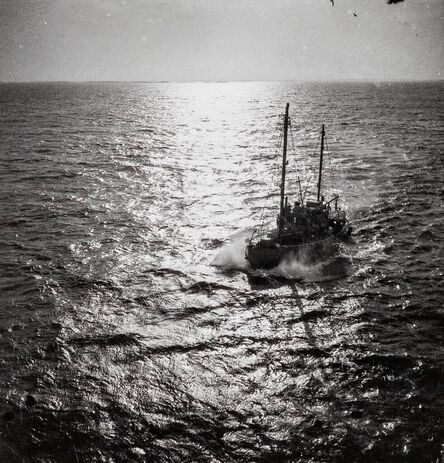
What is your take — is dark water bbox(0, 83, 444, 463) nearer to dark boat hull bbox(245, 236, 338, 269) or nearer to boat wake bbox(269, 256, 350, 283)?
boat wake bbox(269, 256, 350, 283)

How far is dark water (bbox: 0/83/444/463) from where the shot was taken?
15453mm

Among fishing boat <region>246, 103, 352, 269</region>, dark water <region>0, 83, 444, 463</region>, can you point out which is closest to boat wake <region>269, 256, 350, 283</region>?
dark water <region>0, 83, 444, 463</region>

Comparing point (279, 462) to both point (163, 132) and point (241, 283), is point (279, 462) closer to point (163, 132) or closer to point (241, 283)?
point (241, 283)

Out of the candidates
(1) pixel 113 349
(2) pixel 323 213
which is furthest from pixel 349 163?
(1) pixel 113 349

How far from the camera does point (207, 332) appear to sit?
22047mm

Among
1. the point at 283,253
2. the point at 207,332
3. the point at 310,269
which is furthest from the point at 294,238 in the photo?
the point at 207,332

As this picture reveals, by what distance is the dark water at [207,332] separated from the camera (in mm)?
15453

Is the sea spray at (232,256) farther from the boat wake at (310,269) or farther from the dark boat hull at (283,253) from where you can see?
the boat wake at (310,269)

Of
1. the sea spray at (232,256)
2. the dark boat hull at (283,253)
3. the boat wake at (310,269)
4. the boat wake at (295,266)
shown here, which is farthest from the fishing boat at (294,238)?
the sea spray at (232,256)

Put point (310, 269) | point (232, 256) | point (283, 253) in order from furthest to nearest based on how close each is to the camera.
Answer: point (232, 256)
point (310, 269)
point (283, 253)

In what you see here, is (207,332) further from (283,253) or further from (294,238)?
(294,238)

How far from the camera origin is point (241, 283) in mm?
27578

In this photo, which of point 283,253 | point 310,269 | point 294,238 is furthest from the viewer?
point 294,238

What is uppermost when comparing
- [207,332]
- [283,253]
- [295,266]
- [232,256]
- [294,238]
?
[294,238]
